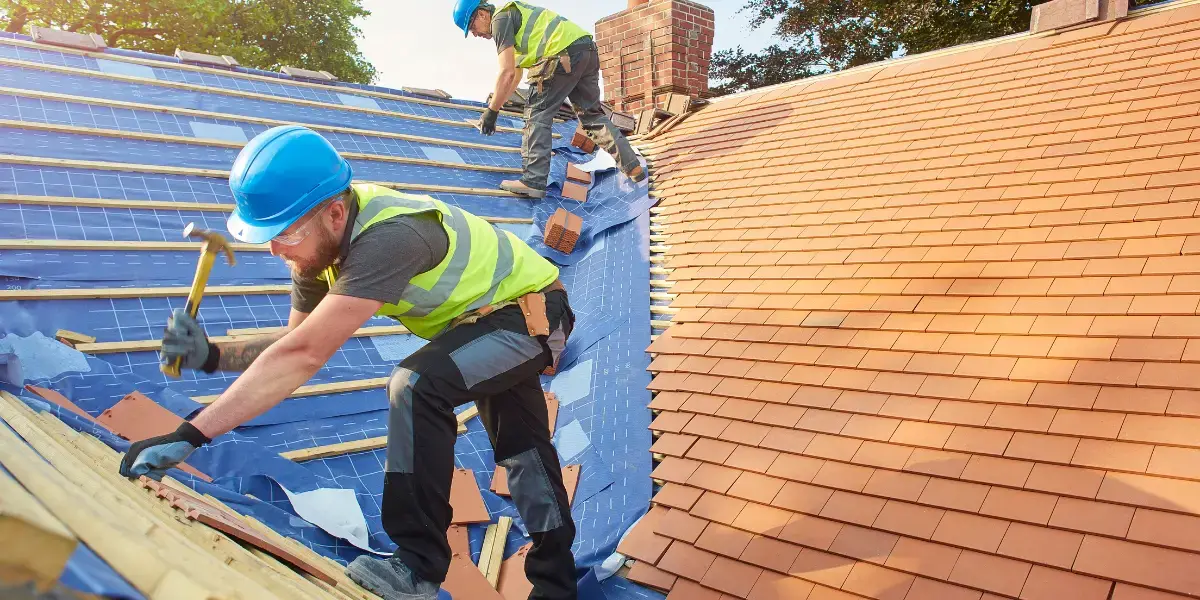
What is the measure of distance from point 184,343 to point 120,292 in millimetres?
1943

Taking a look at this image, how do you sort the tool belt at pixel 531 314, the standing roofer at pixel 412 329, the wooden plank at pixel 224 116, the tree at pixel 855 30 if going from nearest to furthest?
1. the standing roofer at pixel 412 329
2. the tool belt at pixel 531 314
3. the wooden plank at pixel 224 116
4. the tree at pixel 855 30

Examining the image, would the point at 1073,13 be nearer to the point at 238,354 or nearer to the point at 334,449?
the point at 334,449

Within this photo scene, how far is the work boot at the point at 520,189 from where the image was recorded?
234 inches

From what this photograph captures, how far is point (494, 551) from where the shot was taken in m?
3.19

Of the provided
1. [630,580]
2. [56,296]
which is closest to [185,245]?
[56,296]

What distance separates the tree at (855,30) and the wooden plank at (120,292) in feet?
44.0

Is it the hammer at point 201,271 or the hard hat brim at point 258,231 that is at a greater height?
the hard hat brim at point 258,231

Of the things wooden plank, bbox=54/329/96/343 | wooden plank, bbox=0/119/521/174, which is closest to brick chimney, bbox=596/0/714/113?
wooden plank, bbox=0/119/521/174

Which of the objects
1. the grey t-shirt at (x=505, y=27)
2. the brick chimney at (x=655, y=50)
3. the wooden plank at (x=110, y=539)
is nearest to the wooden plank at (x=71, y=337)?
the wooden plank at (x=110, y=539)

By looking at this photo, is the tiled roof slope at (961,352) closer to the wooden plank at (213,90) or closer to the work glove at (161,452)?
the work glove at (161,452)

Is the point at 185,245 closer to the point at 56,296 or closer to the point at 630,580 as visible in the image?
the point at 56,296

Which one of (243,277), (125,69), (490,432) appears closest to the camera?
(490,432)

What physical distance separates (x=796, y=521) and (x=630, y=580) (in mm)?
640

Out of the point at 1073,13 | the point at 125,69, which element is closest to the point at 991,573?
the point at 1073,13
